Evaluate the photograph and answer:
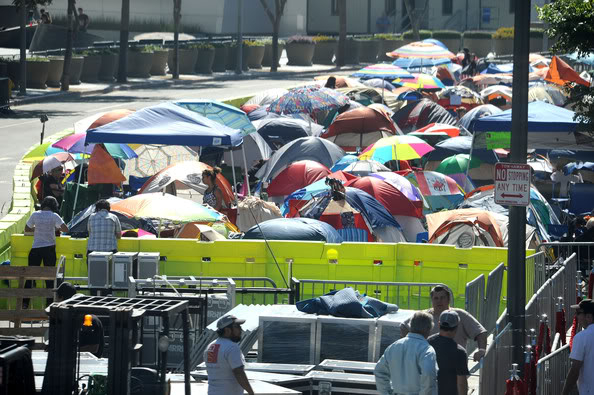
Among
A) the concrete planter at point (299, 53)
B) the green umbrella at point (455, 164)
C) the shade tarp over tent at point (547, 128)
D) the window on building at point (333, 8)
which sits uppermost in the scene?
the window on building at point (333, 8)

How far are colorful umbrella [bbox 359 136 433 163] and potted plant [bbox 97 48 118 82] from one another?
3211 cm

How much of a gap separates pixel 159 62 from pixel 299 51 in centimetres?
1358

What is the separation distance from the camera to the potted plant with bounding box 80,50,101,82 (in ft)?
174

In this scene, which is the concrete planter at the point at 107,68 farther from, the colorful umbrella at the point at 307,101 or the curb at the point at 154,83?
the colorful umbrella at the point at 307,101

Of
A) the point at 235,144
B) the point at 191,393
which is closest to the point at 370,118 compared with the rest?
the point at 235,144

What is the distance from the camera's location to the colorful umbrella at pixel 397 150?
2348cm

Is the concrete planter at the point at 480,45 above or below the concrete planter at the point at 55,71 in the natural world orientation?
above

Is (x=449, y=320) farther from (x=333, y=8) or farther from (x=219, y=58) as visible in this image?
(x=333, y=8)

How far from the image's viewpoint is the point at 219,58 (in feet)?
208

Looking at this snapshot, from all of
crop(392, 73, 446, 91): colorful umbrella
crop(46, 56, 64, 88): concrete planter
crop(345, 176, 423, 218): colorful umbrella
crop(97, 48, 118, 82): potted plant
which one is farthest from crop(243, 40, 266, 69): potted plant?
crop(345, 176, 423, 218): colorful umbrella

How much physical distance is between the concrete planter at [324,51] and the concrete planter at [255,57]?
275 inches

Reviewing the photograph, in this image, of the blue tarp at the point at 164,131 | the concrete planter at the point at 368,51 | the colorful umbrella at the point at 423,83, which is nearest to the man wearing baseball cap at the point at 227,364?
the blue tarp at the point at 164,131

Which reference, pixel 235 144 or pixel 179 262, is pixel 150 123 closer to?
pixel 235 144

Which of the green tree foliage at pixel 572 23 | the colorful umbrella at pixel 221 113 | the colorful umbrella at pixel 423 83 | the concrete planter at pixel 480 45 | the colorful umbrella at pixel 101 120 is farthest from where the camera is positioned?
the concrete planter at pixel 480 45
